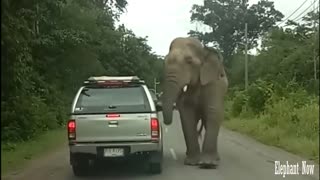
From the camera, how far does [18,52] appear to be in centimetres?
1555

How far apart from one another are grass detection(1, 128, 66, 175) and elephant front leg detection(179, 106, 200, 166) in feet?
13.0

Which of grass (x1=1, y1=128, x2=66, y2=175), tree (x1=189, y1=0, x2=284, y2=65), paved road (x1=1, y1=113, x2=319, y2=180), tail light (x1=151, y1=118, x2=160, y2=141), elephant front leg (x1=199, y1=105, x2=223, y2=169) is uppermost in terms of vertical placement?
tree (x1=189, y1=0, x2=284, y2=65)

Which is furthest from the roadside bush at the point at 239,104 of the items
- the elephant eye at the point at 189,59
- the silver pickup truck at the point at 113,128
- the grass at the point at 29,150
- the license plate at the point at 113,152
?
the license plate at the point at 113,152

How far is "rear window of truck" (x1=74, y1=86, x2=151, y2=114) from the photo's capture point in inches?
464

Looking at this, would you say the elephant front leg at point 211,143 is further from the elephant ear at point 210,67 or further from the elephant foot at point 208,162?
the elephant ear at point 210,67

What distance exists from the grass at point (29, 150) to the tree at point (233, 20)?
49.7 meters

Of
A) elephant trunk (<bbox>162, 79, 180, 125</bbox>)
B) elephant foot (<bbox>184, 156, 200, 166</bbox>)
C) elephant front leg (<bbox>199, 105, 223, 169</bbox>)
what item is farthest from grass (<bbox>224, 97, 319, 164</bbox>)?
elephant trunk (<bbox>162, 79, 180, 125</bbox>)

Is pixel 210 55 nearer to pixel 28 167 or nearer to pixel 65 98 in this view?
pixel 28 167

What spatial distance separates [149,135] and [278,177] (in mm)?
2512

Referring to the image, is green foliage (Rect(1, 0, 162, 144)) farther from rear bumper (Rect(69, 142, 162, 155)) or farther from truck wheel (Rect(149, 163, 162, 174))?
truck wheel (Rect(149, 163, 162, 174))

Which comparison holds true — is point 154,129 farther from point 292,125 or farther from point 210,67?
point 292,125

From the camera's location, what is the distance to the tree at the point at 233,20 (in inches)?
2815

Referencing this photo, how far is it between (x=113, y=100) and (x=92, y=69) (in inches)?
1095

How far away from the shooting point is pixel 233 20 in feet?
238
